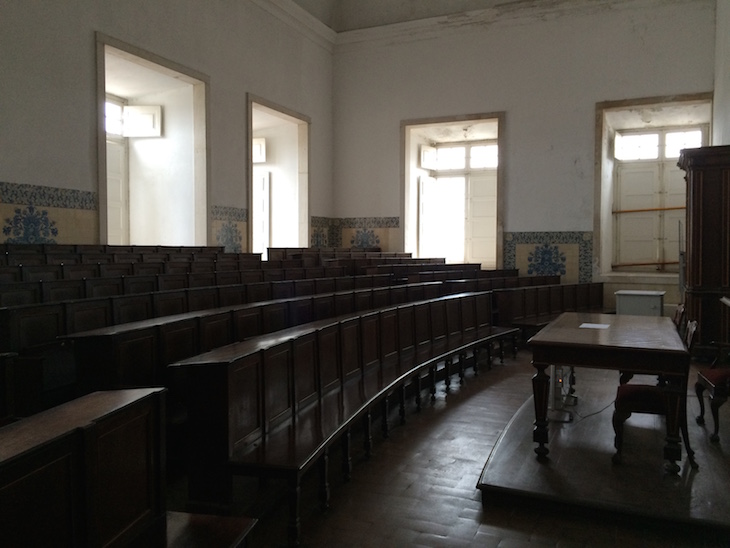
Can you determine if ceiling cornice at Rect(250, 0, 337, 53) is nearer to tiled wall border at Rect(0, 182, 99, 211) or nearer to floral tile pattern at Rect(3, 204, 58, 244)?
tiled wall border at Rect(0, 182, 99, 211)

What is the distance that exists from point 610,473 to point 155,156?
862 centimetres

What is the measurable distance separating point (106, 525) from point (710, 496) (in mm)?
2655

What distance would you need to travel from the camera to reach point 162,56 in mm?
8188

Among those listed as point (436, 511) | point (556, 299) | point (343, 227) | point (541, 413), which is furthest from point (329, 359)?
point (343, 227)

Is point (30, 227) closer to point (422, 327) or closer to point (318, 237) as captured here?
point (422, 327)

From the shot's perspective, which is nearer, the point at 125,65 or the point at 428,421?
the point at 428,421

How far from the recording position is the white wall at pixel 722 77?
7395mm

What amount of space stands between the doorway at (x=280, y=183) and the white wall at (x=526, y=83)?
1.06m

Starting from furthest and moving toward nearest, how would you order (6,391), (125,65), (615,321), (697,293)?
(125,65)
(697,293)
(615,321)
(6,391)

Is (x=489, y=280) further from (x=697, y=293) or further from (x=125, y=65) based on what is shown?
(x=125, y=65)

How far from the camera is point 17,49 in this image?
20.8 ft

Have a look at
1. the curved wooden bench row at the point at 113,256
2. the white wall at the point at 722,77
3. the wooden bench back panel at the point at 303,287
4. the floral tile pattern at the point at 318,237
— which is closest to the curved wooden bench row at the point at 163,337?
the wooden bench back panel at the point at 303,287

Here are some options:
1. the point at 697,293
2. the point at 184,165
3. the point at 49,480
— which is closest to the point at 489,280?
the point at 697,293

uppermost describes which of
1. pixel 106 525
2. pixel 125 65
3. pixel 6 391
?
pixel 125 65
